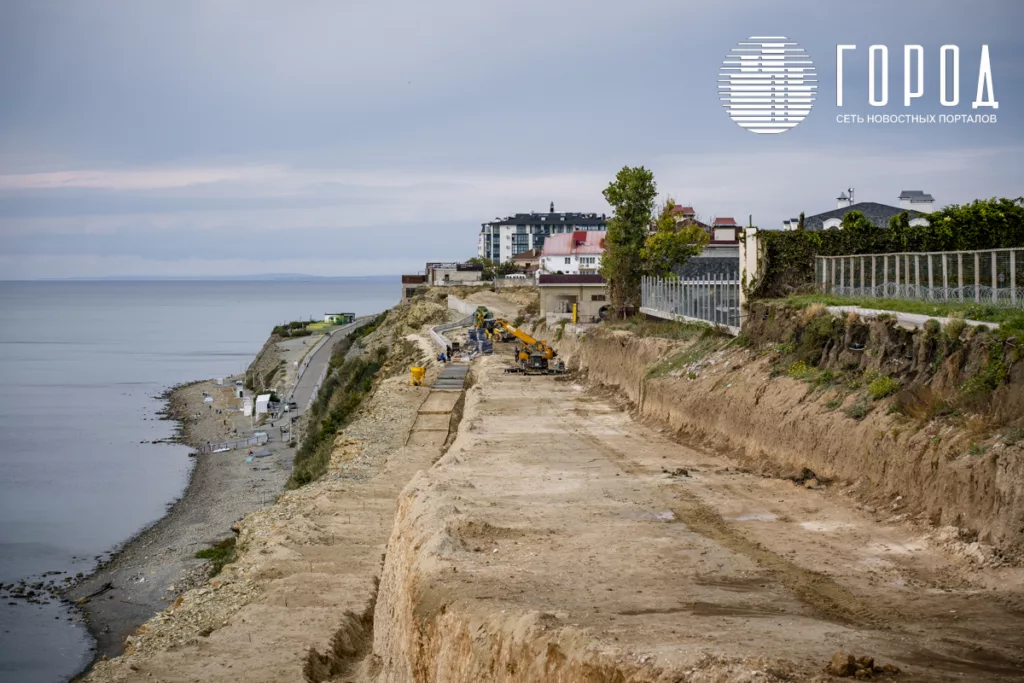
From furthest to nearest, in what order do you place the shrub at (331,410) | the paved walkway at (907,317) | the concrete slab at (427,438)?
the shrub at (331,410) < the concrete slab at (427,438) < the paved walkway at (907,317)

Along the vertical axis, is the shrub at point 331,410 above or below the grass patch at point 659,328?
below

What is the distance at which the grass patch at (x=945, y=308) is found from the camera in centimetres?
1686

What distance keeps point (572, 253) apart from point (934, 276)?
9412 cm

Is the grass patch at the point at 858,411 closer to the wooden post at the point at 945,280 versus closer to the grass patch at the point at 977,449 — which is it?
the grass patch at the point at 977,449

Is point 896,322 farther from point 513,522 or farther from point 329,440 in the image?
point 329,440

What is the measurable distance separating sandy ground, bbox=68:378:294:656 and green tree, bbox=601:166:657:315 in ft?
61.2

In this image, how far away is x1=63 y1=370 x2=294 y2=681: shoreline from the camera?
29.7 meters

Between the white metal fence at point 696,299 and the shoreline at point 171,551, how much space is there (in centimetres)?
1748

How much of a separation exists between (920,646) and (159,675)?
13.6m

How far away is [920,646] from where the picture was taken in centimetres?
991

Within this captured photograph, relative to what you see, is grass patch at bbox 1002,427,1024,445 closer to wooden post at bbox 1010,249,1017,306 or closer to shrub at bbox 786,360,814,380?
wooden post at bbox 1010,249,1017,306

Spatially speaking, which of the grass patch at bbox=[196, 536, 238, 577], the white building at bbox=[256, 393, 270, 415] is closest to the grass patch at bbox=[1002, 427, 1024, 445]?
the grass patch at bbox=[196, 536, 238, 577]

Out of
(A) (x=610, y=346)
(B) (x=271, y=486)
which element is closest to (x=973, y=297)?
(A) (x=610, y=346)

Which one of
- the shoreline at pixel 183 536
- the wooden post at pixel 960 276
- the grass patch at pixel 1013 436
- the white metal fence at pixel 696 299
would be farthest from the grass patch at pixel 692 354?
the grass patch at pixel 1013 436
